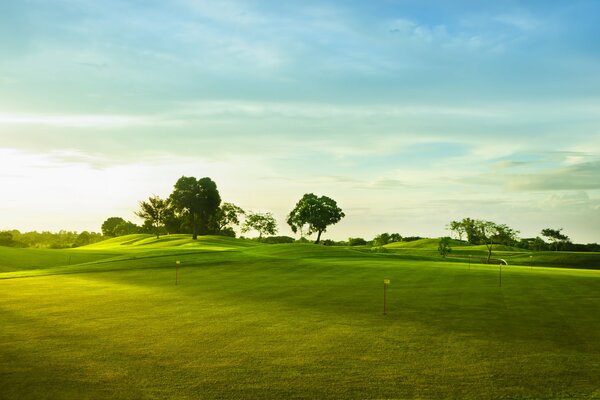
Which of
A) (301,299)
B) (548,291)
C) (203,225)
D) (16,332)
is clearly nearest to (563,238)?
(203,225)

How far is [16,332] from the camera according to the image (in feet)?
50.4

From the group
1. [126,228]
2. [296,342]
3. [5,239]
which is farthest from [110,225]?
[296,342]

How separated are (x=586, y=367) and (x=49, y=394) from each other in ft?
40.5

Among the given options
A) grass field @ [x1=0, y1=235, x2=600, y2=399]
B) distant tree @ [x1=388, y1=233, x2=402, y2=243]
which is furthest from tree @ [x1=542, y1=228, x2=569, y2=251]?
grass field @ [x1=0, y1=235, x2=600, y2=399]

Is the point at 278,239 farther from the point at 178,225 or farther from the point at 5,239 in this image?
the point at 5,239

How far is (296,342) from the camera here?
14.2 m

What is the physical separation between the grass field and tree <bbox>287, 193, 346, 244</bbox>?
97.9m

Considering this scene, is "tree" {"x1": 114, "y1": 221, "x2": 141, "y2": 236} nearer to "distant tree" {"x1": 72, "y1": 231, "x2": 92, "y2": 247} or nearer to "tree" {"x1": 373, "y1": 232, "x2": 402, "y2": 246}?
"distant tree" {"x1": 72, "y1": 231, "x2": 92, "y2": 247}

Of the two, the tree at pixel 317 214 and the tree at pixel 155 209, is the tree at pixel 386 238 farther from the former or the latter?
the tree at pixel 155 209

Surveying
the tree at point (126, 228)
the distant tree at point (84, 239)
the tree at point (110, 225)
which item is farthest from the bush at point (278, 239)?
the tree at point (110, 225)

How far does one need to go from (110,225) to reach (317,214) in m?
98.5

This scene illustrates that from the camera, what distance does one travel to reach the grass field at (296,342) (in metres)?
10.5

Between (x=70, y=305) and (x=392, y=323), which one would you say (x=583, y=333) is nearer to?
(x=392, y=323)

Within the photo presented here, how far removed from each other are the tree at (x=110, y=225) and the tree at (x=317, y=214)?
8628 centimetres
